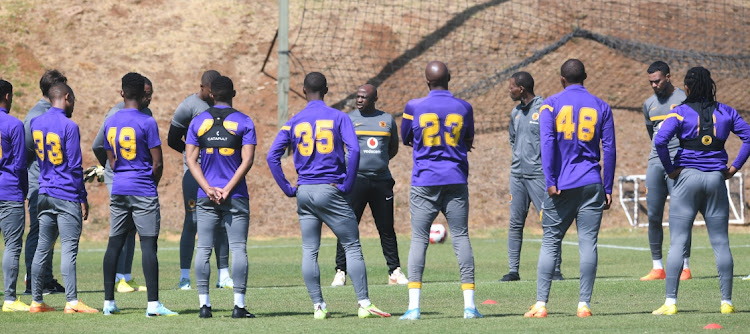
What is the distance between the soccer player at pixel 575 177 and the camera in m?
8.41

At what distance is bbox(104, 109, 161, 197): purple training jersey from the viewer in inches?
355

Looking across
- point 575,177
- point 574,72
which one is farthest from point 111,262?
point 574,72

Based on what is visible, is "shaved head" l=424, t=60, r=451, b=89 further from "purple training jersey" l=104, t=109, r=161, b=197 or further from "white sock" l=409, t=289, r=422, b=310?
"purple training jersey" l=104, t=109, r=161, b=197

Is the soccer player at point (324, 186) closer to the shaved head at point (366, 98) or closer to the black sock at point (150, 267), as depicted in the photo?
the black sock at point (150, 267)

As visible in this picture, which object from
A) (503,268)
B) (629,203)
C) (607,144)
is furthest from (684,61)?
(607,144)

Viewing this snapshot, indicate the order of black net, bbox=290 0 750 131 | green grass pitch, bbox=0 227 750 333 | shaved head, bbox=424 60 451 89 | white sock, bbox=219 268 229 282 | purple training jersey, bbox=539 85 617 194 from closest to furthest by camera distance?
green grass pitch, bbox=0 227 750 333, purple training jersey, bbox=539 85 617 194, shaved head, bbox=424 60 451 89, white sock, bbox=219 268 229 282, black net, bbox=290 0 750 131

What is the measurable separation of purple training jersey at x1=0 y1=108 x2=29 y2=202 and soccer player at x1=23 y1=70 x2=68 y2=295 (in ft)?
2.03

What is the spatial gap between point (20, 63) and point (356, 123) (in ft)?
55.6

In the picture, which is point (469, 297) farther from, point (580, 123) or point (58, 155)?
point (58, 155)

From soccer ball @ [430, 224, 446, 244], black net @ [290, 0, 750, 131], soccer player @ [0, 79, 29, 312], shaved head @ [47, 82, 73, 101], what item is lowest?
soccer ball @ [430, 224, 446, 244]

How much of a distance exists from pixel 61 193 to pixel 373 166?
12.7ft

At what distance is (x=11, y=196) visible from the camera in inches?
379

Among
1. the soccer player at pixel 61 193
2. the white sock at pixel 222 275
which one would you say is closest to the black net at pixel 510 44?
the white sock at pixel 222 275

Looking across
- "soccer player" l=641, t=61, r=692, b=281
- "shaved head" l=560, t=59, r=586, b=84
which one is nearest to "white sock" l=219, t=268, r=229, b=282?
"soccer player" l=641, t=61, r=692, b=281
